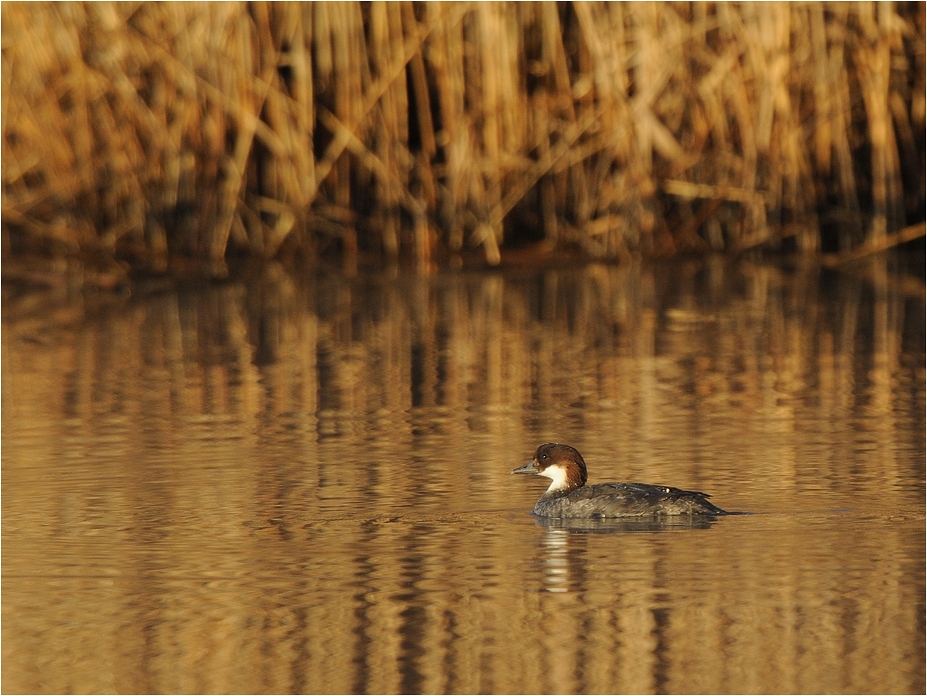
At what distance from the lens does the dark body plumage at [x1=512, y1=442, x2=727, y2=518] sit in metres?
5.84

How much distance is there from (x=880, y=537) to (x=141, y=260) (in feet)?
29.8

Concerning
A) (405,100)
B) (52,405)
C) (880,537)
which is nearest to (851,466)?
(880,537)

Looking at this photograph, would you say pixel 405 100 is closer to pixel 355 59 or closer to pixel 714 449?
pixel 355 59

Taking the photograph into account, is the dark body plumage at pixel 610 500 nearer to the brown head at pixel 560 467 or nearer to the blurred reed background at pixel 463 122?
the brown head at pixel 560 467

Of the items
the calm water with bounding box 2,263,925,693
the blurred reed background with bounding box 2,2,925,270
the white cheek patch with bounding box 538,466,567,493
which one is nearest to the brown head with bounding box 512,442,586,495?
the white cheek patch with bounding box 538,466,567,493

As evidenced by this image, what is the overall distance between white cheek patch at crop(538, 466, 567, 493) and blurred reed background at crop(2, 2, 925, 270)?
23.5ft

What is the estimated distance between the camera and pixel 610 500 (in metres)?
5.96

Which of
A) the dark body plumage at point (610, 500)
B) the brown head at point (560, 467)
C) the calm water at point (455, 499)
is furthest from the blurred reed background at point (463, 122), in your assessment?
the dark body plumage at point (610, 500)

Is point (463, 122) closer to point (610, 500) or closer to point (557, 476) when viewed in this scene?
point (557, 476)

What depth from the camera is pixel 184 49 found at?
13383mm

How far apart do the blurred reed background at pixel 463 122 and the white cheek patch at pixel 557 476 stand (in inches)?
282

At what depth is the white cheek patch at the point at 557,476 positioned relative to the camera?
630 cm

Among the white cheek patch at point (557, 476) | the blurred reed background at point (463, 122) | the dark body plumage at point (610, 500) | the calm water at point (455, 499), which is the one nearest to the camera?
the calm water at point (455, 499)

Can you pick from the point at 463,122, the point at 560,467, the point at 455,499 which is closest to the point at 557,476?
the point at 560,467
